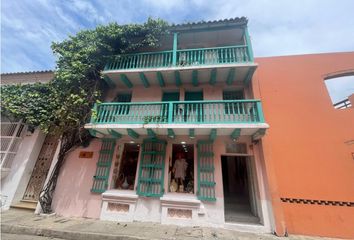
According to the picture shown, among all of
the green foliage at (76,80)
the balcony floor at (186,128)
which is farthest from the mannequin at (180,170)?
the green foliage at (76,80)

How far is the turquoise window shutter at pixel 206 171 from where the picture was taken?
17.5 feet

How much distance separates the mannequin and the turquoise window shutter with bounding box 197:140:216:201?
2.58ft

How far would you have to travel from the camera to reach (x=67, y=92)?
6.52m

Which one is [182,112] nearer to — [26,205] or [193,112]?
[193,112]

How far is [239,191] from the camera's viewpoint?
880 centimetres

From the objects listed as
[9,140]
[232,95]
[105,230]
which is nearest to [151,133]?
[105,230]

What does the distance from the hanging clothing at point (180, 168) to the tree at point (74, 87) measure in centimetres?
417

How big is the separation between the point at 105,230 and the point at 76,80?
19.1 feet

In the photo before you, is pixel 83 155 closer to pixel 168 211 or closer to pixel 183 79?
pixel 168 211

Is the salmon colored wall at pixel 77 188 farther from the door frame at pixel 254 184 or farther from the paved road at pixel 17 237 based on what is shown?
the door frame at pixel 254 184

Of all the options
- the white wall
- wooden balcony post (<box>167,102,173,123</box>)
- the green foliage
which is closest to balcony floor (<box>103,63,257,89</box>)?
the green foliage

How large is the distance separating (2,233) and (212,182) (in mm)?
6864

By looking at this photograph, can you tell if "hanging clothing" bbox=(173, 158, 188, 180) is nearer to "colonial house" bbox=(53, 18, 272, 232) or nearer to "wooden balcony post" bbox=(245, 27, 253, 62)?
"colonial house" bbox=(53, 18, 272, 232)

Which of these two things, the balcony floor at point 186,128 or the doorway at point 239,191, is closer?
the balcony floor at point 186,128
